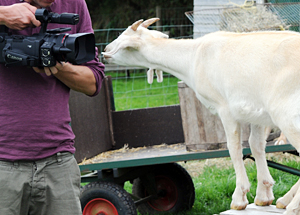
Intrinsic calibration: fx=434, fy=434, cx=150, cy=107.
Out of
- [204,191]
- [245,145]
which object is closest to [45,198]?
[245,145]

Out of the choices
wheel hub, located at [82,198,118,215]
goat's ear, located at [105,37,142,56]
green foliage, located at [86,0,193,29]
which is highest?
green foliage, located at [86,0,193,29]

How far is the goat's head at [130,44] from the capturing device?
4.09 metres

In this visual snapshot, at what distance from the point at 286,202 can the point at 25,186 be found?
7.65 feet

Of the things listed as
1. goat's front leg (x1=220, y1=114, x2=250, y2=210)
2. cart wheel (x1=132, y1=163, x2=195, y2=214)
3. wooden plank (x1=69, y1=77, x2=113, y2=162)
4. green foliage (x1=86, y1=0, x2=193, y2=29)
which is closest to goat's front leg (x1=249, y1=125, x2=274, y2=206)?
goat's front leg (x1=220, y1=114, x2=250, y2=210)

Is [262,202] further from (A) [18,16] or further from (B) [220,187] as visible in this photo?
(A) [18,16]

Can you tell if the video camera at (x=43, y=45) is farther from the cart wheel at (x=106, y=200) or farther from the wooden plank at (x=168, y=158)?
the cart wheel at (x=106, y=200)

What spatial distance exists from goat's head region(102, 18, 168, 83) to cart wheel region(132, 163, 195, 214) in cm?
143

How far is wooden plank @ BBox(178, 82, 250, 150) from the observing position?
13.1 feet

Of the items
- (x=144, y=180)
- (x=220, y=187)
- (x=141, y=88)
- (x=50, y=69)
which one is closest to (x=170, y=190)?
(x=144, y=180)

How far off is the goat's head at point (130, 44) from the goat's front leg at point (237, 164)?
1.12 meters

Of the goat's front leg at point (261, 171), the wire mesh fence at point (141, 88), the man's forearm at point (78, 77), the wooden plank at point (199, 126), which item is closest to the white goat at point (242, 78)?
the goat's front leg at point (261, 171)

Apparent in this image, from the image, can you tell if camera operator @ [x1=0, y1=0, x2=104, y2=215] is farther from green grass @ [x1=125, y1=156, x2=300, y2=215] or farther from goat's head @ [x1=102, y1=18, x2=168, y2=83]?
green grass @ [x1=125, y1=156, x2=300, y2=215]

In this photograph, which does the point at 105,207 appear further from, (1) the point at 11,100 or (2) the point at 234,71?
(1) the point at 11,100

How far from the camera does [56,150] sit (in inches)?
79.6
